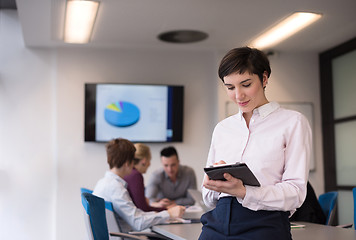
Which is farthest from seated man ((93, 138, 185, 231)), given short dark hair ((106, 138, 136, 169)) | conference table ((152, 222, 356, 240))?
conference table ((152, 222, 356, 240))

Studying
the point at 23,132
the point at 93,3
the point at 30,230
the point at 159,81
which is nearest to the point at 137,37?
the point at 159,81

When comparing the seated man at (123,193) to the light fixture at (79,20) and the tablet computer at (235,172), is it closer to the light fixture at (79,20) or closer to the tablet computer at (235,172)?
the light fixture at (79,20)

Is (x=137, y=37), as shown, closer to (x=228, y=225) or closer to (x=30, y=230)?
(x=30, y=230)

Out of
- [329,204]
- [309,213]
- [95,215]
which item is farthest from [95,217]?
[329,204]

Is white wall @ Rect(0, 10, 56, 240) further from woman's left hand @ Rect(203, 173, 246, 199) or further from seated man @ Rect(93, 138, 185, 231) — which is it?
woman's left hand @ Rect(203, 173, 246, 199)

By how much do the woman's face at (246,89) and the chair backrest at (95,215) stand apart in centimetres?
114

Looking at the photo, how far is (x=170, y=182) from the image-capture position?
18.2 feet

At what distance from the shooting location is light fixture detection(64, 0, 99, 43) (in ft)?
15.5

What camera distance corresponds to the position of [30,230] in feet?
20.0

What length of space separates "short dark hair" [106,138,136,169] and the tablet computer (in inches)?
87.1

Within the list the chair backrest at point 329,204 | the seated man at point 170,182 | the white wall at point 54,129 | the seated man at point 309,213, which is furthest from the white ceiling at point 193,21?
the seated man at point 309,213

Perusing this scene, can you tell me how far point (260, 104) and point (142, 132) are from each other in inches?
183

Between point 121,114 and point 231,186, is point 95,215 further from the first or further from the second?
point 121,114

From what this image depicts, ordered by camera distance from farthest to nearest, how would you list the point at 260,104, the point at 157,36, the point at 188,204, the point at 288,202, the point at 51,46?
the point at 51,46
the point at 157,36
the point at 188,204
the point at 260,104
the point at 288,202
